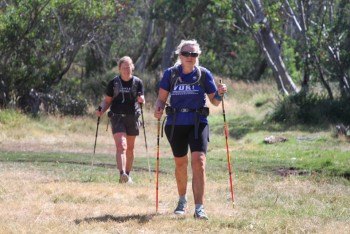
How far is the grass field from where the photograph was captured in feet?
27.8

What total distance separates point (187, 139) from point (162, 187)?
290 centimetres

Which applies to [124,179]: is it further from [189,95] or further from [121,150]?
[189,95]

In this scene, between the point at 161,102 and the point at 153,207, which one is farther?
the point at 153,207

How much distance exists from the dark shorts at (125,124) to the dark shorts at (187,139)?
3.51m

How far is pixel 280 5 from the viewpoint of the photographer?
27.4 meters

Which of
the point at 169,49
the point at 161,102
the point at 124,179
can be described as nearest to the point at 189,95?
the point at 161,102

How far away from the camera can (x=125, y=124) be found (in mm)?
12742

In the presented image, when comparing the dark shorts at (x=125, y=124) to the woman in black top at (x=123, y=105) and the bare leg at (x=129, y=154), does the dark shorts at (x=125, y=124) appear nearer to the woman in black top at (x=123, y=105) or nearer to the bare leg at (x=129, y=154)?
the woman in black top at (x=123, y=105)

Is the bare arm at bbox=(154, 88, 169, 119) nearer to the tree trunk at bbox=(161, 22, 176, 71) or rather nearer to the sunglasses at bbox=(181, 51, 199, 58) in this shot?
the sunglasses at bbox=(181, 51, 199, 58)

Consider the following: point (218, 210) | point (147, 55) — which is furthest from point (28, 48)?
point (218, 210)

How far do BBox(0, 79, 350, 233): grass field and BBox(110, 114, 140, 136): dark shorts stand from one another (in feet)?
2.68

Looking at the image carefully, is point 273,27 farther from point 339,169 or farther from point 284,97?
point 339,169

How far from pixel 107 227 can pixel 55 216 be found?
3.00ft

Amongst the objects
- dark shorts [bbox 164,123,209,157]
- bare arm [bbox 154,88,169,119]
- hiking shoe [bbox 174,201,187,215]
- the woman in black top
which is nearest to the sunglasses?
bare arm [bbox 154,88,169,119]
